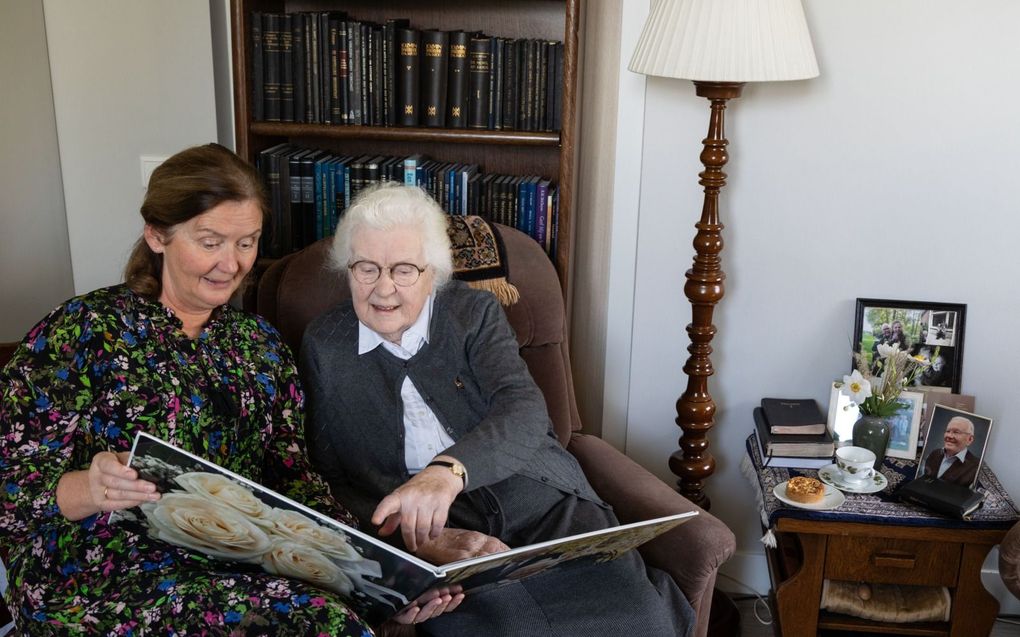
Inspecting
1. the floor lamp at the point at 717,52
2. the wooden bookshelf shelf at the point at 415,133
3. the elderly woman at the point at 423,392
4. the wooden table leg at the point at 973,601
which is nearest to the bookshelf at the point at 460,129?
the wooden bookshelf shelf at the point at 415,133

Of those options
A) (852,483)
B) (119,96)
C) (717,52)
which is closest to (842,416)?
(852,483)

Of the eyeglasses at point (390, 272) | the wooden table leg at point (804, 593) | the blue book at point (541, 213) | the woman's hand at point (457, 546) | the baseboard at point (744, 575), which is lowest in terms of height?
the baseboard at point (744, 575)

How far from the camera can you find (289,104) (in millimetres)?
2201

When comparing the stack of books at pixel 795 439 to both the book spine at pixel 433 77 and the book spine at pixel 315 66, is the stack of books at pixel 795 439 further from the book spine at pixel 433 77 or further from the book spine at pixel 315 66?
the book spine at pixel 315 66

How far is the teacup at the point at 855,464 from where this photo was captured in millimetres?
1973

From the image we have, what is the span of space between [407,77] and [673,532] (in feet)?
3.73

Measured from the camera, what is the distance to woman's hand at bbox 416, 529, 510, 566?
1.57 m

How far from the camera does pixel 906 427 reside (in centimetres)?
210

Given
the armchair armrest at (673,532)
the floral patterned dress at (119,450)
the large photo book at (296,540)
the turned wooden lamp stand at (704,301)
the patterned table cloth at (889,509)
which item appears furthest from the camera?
the turned wooden lamp stand at (704,301)

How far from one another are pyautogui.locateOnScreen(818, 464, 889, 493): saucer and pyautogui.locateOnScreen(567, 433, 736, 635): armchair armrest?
339 mm

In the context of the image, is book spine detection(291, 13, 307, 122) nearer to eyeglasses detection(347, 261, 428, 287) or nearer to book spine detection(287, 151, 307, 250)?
book spine detection(287, 151, 307, 250)

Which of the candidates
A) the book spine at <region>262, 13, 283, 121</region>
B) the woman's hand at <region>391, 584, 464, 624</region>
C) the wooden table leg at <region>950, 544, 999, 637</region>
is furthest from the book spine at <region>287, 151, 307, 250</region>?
the wooden table leg at <region>950, 544, 999, 637</region>

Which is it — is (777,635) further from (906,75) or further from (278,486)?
(906,75)

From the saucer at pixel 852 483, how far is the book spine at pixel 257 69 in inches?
57.4
